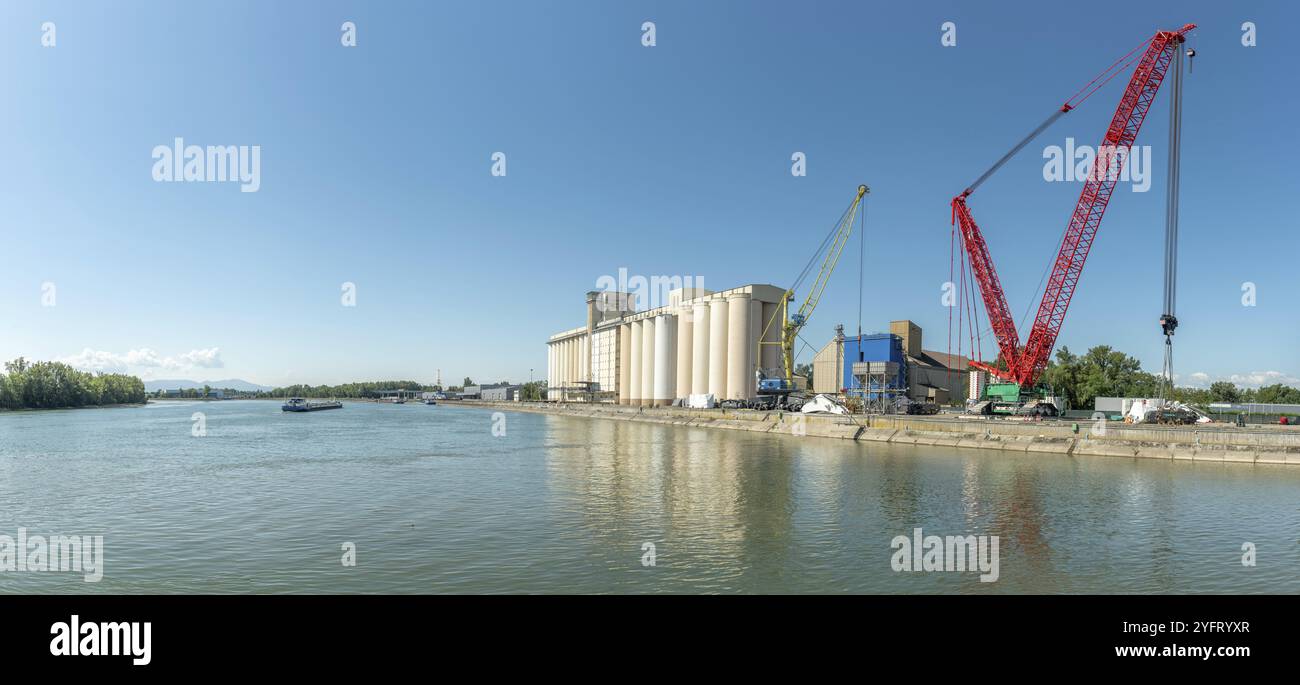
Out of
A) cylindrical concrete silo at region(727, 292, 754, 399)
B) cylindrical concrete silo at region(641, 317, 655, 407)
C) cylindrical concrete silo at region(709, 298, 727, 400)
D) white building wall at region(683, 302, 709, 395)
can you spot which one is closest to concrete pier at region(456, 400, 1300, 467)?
cylindrical concrete silo at region(727, 292, 754, 399)

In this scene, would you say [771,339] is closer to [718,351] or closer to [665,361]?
[718,351]

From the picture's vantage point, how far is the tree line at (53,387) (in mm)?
102125

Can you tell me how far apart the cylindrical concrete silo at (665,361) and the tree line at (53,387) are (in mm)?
Result: 105699

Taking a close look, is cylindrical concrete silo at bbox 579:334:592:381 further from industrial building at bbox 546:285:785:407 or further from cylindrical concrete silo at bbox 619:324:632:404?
cylindrical concrete silo at bbox 619:324:632:404

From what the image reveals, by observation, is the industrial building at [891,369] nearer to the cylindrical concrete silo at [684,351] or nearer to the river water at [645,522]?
the cylindrical concrete silo at [684,351]

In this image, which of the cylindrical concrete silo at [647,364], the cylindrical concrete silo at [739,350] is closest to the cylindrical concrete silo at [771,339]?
the cylindrical concrete silo at [739,350]

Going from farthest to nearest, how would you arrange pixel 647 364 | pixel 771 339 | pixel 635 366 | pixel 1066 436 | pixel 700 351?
pixel 635 366, pixel 647 364, pixel 700 351, pixel 771 339, pixel 1066 436

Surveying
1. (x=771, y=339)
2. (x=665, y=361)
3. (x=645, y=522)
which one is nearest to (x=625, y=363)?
(x=665, y=361)

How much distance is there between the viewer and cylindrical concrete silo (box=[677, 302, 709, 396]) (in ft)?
304

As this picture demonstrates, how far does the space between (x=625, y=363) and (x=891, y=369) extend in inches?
2575

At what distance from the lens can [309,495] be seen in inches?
869

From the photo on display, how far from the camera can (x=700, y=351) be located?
308 feet
